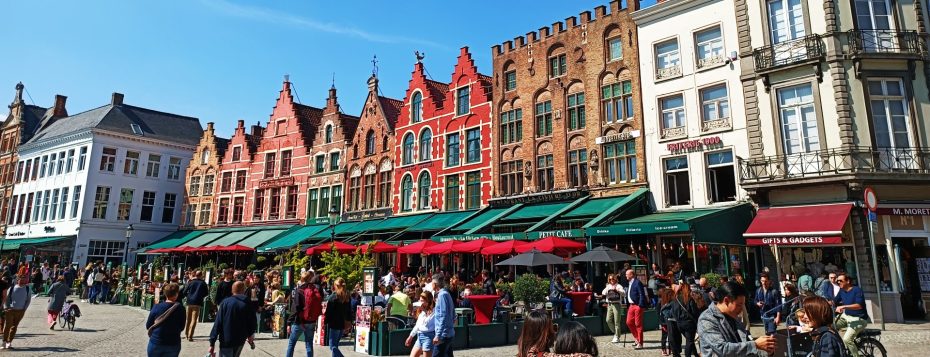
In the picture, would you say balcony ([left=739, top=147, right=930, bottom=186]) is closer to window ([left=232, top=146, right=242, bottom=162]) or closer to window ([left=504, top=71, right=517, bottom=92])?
window ([left=504, top=71, right=517, bottom=92])

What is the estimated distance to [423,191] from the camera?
29.6m

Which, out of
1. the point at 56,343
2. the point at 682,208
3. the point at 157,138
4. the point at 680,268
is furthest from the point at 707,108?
the point at 157,138

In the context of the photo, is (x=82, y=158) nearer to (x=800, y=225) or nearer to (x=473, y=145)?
(x=473, y=145)

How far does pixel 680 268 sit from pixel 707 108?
5.89 m

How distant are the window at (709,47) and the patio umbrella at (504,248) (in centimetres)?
917

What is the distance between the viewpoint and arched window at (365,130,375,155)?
3309 cm

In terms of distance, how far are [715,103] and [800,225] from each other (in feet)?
18.0

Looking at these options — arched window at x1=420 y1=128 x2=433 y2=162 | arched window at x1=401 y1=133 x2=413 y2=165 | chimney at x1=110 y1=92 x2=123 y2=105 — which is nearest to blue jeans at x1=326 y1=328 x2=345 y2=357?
arched window at x1=420 y1=128 x2=433 y2=162

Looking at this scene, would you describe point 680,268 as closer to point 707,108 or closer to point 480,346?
point 707,108

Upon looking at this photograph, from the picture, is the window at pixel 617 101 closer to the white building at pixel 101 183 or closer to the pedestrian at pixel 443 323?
the pedestrian at pixel 443 323

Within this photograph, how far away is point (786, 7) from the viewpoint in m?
18.0

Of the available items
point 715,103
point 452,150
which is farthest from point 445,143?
point 715,103

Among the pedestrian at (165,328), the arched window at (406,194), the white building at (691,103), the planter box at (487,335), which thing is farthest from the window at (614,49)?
the pedestrian at (165,328)

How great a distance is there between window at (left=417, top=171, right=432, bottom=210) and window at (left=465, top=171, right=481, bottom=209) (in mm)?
2778
